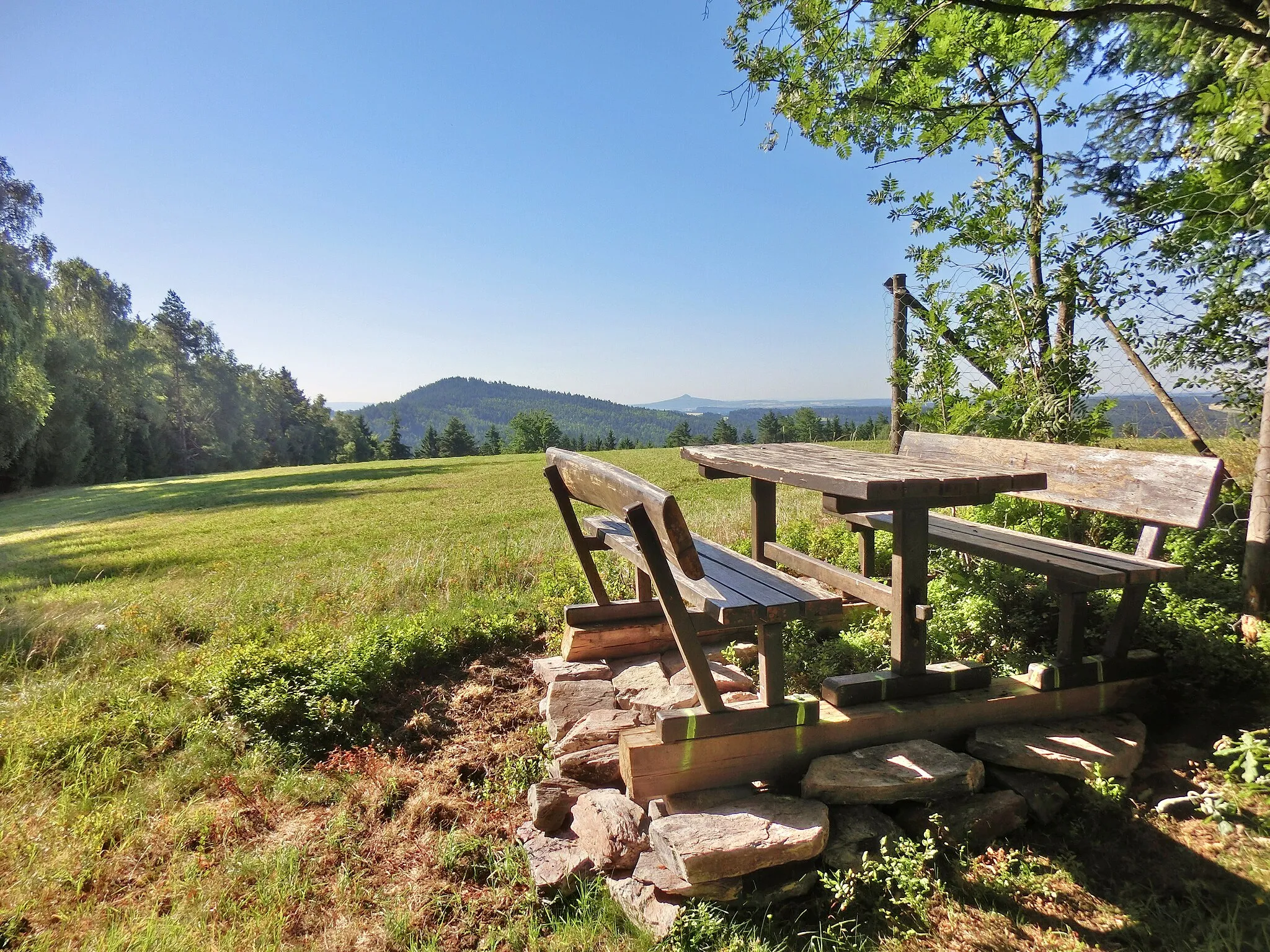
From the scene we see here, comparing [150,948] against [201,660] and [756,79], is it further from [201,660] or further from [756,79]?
[756,79]

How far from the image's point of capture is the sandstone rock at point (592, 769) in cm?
316

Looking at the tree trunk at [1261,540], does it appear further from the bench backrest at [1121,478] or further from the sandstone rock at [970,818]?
the sandstone rock at [970,818]

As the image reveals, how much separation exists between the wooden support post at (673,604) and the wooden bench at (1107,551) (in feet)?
3.72

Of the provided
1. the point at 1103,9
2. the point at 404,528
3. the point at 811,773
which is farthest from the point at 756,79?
the point at 404,528

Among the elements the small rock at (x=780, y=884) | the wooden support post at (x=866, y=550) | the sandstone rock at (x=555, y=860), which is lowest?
the sandstone rock at (x=555, y=860)

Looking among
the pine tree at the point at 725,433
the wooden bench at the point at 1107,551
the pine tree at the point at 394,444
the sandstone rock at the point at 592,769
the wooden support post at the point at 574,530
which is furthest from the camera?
the pine tree at the point at 725,433

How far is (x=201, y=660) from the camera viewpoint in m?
4.58

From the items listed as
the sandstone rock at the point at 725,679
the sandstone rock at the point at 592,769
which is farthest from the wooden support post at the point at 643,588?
the sandstone rock at the point at 592,769

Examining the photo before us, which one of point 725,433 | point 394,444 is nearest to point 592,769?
point 394,444

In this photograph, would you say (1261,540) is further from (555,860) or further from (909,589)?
(555,860)

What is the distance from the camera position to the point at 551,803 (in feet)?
9.55

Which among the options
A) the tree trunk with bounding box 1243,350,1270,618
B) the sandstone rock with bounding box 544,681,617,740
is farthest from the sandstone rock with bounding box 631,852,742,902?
the tree trunk with bounding box 1243,350,1270,618

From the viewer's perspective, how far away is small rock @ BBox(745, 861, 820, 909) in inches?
94.0

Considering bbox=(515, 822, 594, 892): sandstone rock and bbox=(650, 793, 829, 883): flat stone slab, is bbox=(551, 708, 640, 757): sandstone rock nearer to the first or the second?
bbox=(515, 822, 594, 892): sandstone rock
